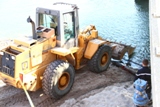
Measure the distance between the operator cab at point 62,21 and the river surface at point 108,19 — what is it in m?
3.59

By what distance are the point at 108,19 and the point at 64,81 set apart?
10.8 metres

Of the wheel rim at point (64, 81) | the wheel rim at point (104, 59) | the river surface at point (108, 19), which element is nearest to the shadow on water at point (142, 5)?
the river surface at point (108, 19)

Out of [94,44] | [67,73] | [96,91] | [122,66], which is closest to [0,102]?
[67,73]

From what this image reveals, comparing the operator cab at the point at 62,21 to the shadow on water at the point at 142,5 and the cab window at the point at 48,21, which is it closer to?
the cab window at the point at 48,21

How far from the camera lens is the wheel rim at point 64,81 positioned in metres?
7.04

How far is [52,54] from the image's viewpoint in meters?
7.22

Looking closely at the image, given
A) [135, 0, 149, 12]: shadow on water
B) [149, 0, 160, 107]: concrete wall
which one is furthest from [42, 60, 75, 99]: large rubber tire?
[135, 0, 149, 12]: shadow on water

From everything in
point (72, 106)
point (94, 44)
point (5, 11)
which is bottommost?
point (72, 106)

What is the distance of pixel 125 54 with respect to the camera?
1039 cm

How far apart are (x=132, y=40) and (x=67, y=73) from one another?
6.43 metres

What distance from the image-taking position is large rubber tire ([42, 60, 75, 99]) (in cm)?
661

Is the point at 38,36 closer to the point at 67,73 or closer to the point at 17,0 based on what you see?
the point at 67,73

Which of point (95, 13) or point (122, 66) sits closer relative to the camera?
point (122, 66)

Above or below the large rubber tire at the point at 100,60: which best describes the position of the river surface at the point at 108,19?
above
